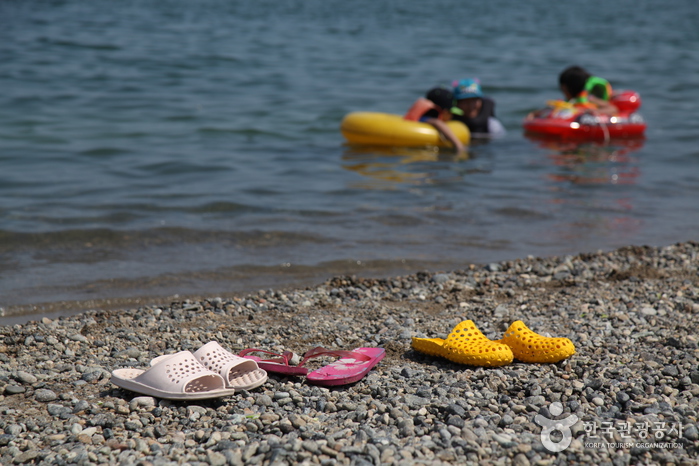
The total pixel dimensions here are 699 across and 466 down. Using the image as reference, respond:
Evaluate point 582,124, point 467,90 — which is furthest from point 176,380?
point 582,124

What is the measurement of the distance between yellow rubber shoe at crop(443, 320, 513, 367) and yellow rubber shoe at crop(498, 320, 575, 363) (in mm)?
70

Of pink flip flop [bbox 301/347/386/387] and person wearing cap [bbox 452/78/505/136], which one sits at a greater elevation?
person wearing cap [bbox 452/78/505/136]

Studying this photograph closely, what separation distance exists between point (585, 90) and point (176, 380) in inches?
371

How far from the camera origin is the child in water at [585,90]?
35.3 ft

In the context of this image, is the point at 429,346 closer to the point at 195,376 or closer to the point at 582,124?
the point at 195,376

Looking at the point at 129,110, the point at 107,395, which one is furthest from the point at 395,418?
the point at 129,110

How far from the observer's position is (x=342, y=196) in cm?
760

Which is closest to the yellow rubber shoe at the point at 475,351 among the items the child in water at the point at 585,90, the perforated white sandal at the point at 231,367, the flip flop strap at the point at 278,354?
the flip flop strap at the point at 278,354

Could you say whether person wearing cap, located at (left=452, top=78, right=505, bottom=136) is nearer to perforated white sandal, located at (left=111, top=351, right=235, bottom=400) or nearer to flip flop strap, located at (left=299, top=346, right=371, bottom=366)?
flip flop strap, located at (left=299, top=346, right=371, bottom=366)

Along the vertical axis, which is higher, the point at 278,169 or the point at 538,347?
the point at 538,347

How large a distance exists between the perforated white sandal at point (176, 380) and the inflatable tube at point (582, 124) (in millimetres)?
8651

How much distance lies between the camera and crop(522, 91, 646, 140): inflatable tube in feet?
34.6

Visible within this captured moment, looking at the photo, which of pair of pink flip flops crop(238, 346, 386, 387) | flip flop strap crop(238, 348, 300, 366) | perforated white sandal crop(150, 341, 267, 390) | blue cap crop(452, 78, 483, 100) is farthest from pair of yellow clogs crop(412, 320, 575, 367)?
blue cap crop(452, 78, 483, 100)

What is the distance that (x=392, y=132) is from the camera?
9.89 m
